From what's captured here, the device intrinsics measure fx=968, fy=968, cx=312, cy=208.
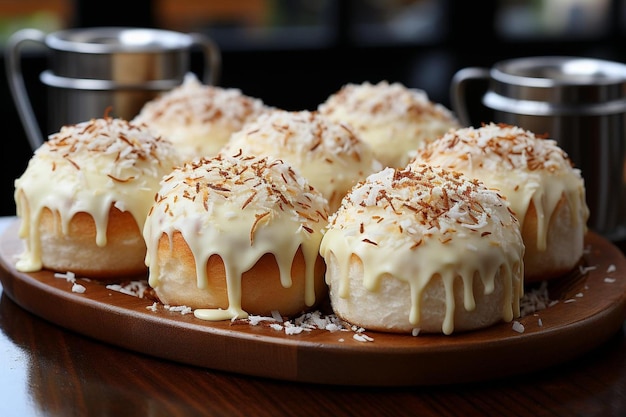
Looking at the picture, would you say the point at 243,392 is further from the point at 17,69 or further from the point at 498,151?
the point at 17,69

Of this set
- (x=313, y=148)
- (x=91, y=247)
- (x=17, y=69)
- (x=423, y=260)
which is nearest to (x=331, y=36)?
(x=17, y=69)

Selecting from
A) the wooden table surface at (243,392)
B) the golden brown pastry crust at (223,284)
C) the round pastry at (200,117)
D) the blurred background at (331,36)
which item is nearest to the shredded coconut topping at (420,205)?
the golden brown pastry crust at (223,284)

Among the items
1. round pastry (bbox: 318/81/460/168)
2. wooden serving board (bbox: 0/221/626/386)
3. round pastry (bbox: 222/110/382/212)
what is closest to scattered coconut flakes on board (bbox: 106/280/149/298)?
wooden serving board (bbox: 0/221/626/386)

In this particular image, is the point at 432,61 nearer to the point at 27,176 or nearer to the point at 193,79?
the point at 193,79

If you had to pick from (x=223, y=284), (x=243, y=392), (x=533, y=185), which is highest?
(x=533, y=185)

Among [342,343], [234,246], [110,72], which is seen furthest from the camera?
[110,72]

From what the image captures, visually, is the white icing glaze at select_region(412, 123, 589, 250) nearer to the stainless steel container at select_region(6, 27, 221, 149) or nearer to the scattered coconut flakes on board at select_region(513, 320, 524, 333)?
the scattered coconut flakes on board at select_region(513, 320, 524, 333)

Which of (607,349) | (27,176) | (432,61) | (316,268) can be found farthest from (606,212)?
(432,61)
